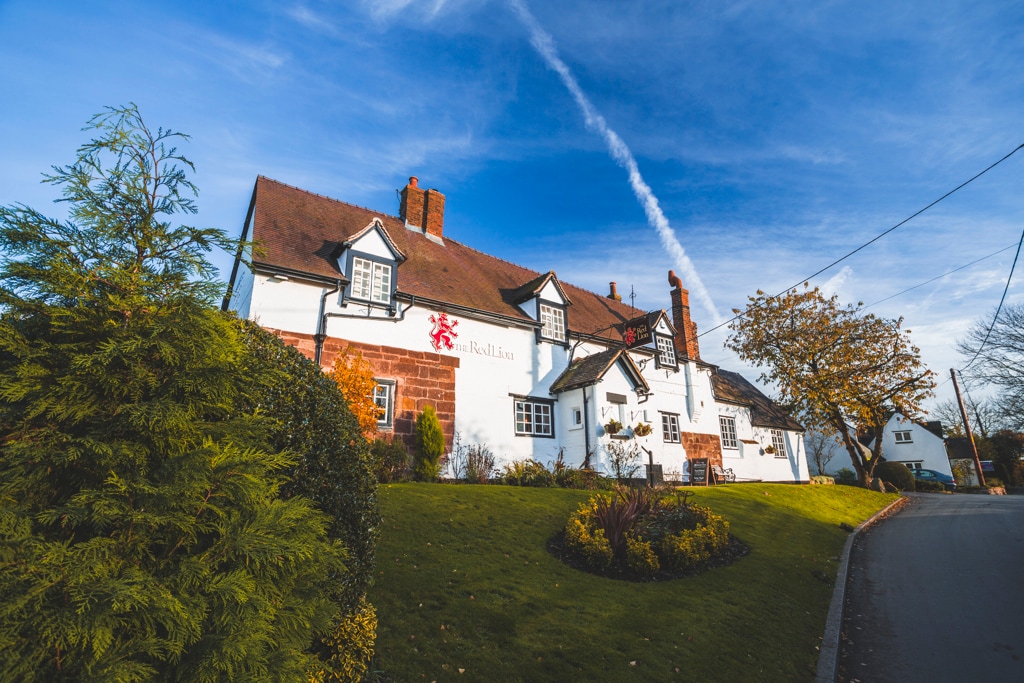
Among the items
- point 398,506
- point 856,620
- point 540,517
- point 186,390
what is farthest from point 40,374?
point 856,620

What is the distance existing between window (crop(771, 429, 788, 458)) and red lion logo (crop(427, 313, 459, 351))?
71.8 feet

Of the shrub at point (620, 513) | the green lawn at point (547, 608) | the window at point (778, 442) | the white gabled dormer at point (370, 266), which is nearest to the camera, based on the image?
the green lawn at point (547, 608)

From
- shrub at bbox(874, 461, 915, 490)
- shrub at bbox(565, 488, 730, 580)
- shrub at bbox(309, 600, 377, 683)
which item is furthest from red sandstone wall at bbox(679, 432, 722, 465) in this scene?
shrub at bbox(309, 600, 377, 683)

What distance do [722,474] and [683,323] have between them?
7.91 m

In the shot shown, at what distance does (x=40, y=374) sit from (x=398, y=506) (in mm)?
7774

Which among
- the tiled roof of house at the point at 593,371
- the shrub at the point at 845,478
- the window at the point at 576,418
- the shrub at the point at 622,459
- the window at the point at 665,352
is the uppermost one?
the window at the point at 665,352

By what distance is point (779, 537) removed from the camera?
13.6 metres

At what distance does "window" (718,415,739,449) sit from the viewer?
2708 centimetres

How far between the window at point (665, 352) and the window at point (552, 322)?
546cm

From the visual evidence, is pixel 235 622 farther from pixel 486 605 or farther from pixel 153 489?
pixel 486 605

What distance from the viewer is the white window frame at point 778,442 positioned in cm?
3031

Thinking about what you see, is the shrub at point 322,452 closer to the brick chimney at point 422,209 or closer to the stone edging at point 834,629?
the stone edging at point 834,629

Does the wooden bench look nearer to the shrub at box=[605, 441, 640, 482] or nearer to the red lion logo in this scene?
the shrub at box=[605, 441, 640, 482]

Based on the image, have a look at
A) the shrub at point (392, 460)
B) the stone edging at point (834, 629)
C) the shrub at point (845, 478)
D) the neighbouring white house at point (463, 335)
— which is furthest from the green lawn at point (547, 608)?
the shrub at point (845, 478)
